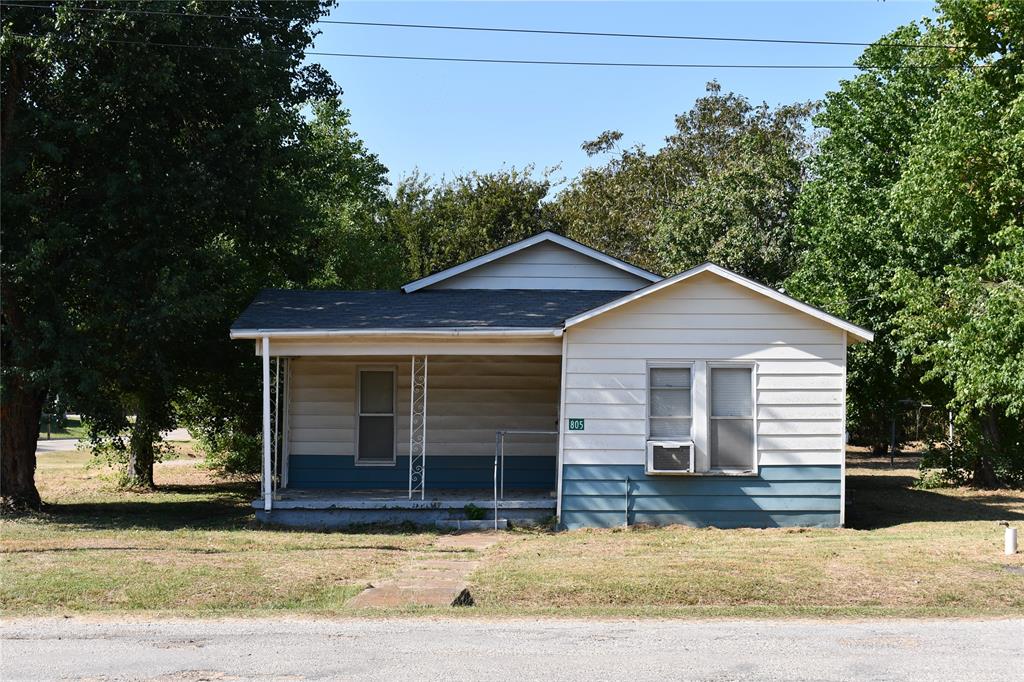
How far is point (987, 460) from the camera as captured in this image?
77.7 ft

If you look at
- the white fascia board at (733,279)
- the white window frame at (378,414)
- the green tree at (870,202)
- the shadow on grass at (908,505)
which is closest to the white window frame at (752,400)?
the white fascia board at (733,279)

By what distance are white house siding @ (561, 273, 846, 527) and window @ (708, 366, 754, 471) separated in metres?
0.17

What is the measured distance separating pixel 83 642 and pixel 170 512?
10217 millimetres

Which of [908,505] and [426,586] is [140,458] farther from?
[908,505]

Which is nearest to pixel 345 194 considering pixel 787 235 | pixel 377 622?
pixel 787 235

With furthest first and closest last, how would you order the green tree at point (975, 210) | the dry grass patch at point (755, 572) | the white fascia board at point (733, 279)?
1. the green tree at point (975, 210)
2. the white fascia board at point (733, 279)
3. the dry grass patch at point (755, 572)

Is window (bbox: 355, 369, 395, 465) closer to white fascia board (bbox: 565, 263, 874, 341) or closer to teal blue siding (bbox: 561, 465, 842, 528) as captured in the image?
teal blue siding (bbox: 561, 465, 842, 528)

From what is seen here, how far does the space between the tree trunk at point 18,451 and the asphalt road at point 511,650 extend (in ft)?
28.8

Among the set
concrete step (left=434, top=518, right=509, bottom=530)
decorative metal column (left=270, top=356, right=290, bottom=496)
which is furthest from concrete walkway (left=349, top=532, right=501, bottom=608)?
decorative metal column (left=270, top=356, right=290, bottom=496)

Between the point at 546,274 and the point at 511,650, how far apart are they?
41.4 ft

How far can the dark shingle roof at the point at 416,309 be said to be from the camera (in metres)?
16.0

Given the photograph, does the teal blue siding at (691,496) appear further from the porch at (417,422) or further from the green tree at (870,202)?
the green tree at (870,202)

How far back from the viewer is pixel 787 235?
37438 mm

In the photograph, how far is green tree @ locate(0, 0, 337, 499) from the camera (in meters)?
15.4
